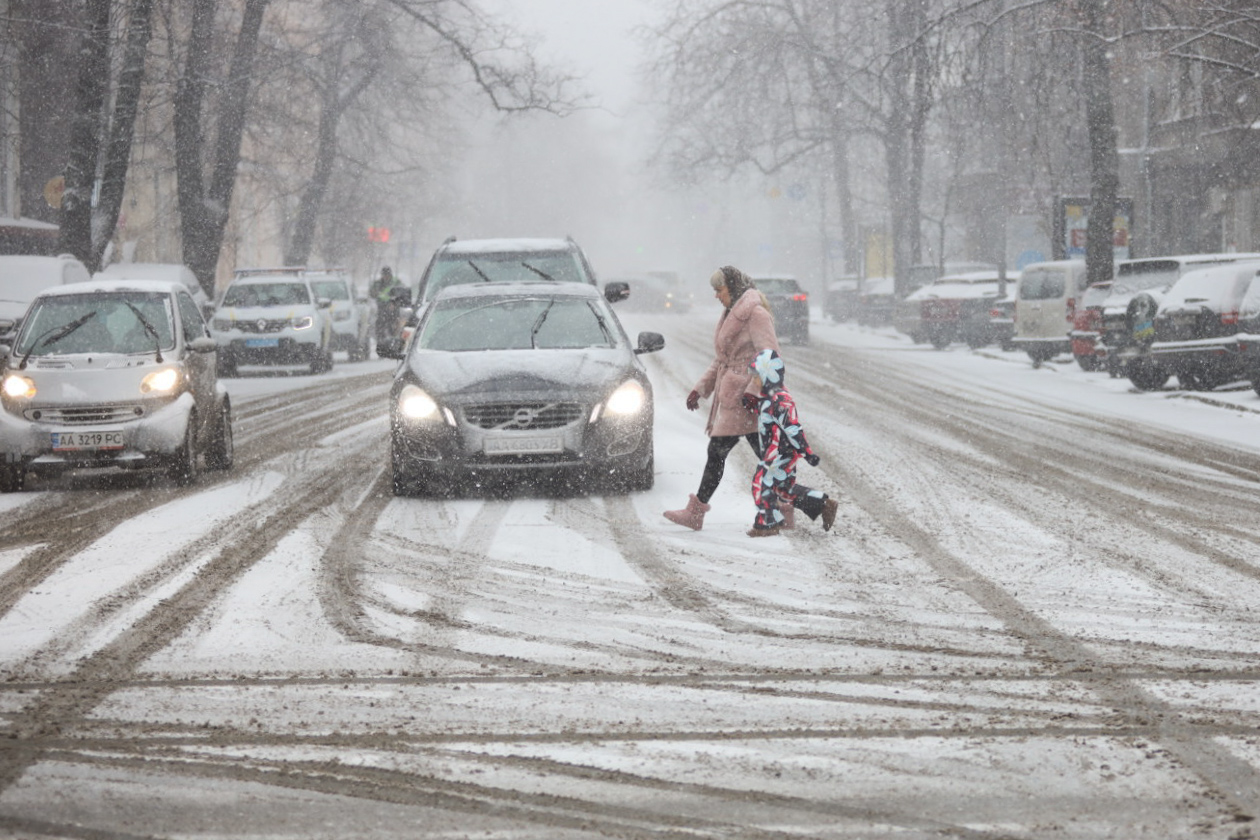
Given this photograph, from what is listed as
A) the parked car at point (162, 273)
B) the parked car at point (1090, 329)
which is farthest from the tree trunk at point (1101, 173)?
the parked car at point (162, 273)

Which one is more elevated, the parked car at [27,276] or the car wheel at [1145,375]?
the parked car at [27,276]

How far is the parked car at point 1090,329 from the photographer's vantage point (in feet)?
90.5

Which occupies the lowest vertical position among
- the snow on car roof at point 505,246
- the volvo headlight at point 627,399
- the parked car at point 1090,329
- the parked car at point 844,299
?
the parked car at point 844,299

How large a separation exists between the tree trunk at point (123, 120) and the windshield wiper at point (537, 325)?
1471cm

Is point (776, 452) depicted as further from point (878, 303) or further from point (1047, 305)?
point (878, 303)

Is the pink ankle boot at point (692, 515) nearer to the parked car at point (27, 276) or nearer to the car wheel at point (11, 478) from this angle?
the car wheel at point (11, 478)

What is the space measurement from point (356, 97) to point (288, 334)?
14742 millimetres

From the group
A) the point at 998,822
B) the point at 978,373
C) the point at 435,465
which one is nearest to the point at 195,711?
the point at 998,822

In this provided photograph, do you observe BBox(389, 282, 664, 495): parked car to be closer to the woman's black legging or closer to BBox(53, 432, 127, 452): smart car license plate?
the woman's black legging

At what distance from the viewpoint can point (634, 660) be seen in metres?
6.95

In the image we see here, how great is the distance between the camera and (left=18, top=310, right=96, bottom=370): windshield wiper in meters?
13.8

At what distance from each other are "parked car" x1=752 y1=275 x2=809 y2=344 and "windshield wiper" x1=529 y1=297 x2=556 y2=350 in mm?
25990

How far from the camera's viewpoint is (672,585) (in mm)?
8766

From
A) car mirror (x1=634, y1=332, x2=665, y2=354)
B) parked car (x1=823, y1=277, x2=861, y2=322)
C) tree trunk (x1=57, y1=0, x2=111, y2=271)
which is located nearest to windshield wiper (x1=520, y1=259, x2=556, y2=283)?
car mirror (x1=634, y1=332, x2=665, y2=354)
